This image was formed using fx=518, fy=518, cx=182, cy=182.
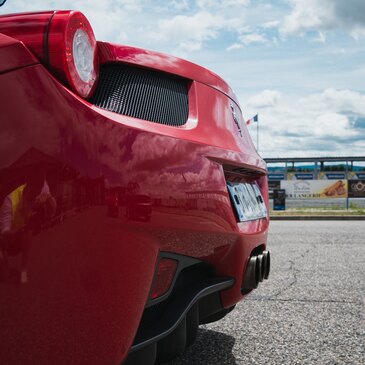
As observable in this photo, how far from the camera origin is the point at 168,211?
1.57 metres

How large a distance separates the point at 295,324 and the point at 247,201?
1.33 metres

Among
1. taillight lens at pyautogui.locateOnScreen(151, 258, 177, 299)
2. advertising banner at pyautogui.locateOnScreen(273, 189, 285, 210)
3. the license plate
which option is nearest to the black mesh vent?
the license plate

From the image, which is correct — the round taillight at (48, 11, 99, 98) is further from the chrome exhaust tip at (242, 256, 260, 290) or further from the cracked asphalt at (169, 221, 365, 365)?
the cracked asphalt at (169, 221, 365, 365)

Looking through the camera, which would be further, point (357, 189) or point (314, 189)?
point (357, 189)

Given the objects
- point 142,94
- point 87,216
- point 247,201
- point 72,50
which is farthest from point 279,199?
point 87,216

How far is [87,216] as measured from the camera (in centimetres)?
135

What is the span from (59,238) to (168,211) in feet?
1.25

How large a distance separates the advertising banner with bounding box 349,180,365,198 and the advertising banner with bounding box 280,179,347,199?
0.43 meters

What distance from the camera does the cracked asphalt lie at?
8.68 ft

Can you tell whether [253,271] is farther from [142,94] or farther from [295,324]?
[295,324]

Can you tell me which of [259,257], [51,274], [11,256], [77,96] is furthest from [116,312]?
[259,257]

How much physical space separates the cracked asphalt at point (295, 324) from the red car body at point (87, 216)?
1.11m

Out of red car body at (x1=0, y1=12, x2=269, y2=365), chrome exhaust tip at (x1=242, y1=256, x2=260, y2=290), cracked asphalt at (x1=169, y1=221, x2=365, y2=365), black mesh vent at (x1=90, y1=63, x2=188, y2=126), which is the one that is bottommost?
cracked asphalt at (x1=169, y1=221, x2=365, y2=365)

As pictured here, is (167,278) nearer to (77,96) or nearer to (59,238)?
(59,238)
